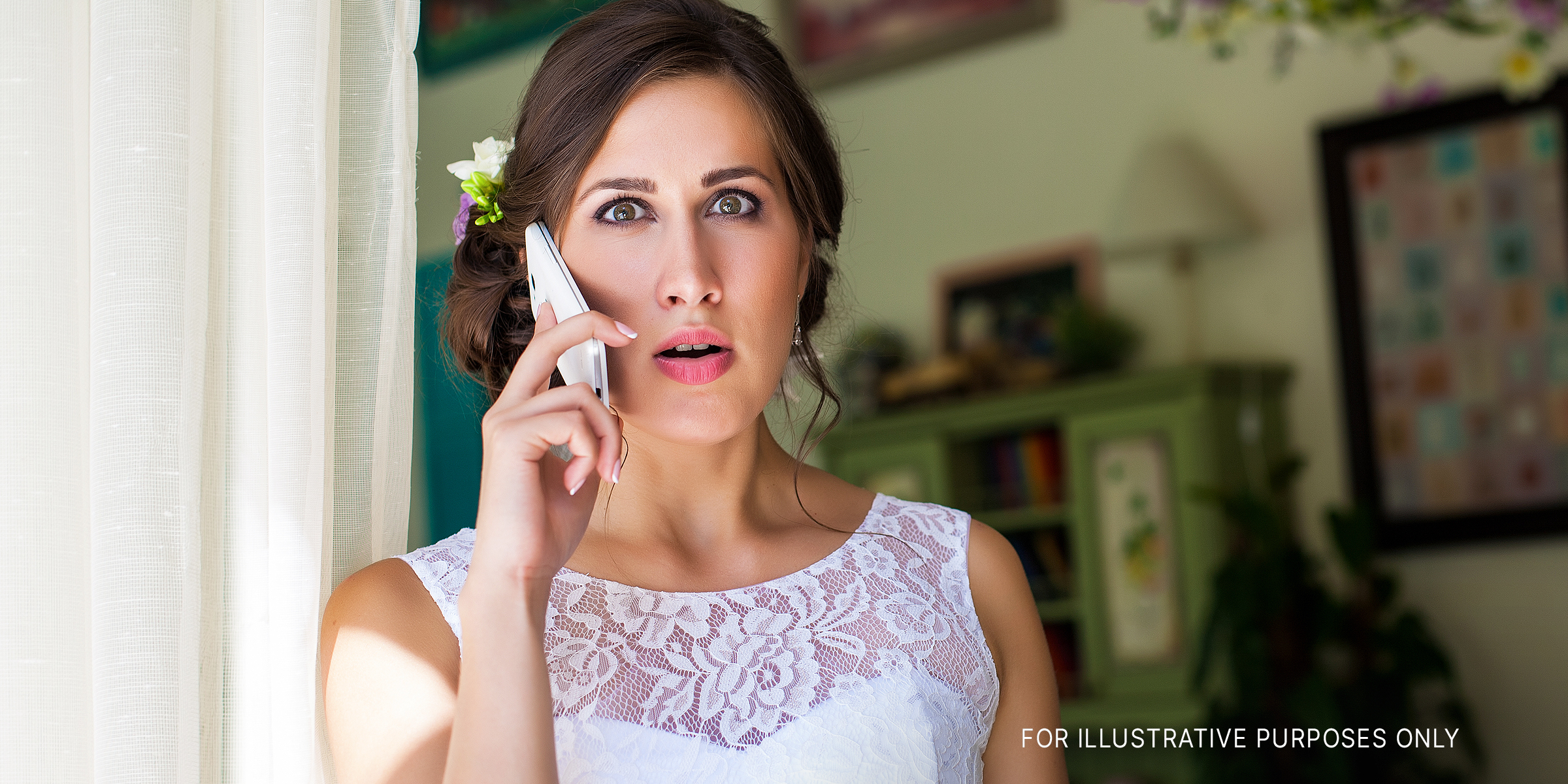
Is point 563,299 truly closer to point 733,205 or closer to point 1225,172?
point 733,205

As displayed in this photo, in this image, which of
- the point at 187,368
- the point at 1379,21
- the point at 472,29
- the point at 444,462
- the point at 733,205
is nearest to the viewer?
the point at 187,368

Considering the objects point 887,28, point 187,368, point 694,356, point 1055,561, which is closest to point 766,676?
point 694,356

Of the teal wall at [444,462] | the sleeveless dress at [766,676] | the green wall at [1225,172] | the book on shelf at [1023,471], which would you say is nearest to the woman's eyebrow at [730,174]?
the sleeveless dress at [766,676]

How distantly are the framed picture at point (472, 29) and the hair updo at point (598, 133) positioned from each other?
438cm

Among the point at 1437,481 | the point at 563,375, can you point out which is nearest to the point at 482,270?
the point at 563,375

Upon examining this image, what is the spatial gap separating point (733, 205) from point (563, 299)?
0.76 ft

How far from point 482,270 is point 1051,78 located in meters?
3.73

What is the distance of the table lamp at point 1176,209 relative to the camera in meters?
4.36

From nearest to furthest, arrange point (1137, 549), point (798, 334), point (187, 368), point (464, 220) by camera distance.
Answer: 1. point (187, 368)
2. point (464, 220)
3. point (798, 334)
4. point (1137, 549)

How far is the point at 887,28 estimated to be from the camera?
17.5 feet

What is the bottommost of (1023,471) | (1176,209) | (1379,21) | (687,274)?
(1023,471)

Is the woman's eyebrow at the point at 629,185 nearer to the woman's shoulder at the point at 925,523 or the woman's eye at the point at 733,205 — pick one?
the woman's eye at the point at 733,205

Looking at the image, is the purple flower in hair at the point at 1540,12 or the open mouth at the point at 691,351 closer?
the open mouth at the point at 691,351

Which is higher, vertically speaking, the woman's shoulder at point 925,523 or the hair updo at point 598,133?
the hair updo at point 598,133
